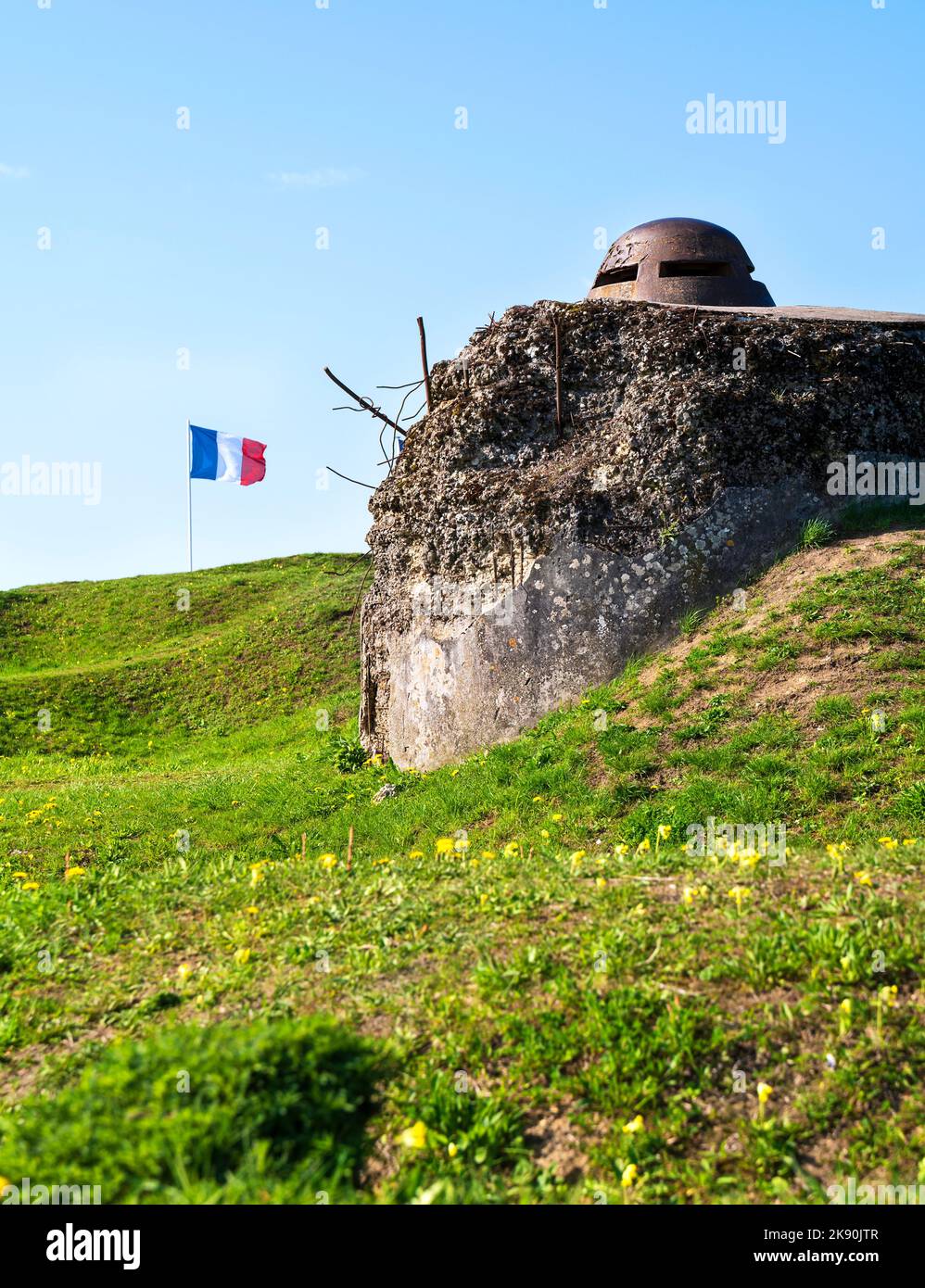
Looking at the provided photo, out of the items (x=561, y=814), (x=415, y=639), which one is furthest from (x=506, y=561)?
(x=561, y=814)

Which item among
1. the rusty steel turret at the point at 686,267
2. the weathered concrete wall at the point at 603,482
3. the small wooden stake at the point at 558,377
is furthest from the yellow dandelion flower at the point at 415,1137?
the rusty steel turret at the point at 686,267

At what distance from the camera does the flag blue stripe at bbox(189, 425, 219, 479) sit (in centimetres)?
3148

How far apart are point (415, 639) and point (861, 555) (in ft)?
17.8

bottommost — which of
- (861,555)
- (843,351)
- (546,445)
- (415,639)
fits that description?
(415,639)

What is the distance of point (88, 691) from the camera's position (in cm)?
2509

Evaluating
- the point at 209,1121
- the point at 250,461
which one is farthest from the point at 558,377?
the point at 250,461

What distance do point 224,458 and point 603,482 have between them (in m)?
21.7

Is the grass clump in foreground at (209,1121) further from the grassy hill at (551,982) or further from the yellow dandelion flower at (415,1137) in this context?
the yellow dandelion flower at (415,1137)

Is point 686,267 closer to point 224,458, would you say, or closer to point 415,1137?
point 415,1137

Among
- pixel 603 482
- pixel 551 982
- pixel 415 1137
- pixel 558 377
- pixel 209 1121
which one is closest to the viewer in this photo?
pixel 209 1121

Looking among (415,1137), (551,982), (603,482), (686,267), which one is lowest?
(415,1137)

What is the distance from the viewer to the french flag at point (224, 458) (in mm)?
31625

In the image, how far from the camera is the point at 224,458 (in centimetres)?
3180
